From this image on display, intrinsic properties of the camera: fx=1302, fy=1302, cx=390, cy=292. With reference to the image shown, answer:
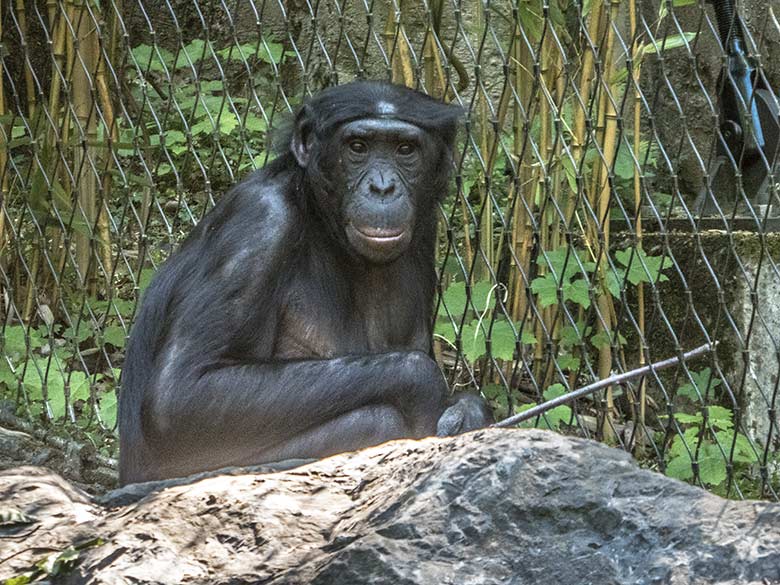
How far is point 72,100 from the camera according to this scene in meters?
6.96

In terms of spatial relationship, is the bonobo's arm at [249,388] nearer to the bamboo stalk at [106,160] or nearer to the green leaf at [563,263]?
the green leaf at [563,263]

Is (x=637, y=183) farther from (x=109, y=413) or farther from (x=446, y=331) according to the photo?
(x=109, y=413)

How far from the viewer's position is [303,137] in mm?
4637

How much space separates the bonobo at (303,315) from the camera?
4.19m

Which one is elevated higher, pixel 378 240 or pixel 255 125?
pixel 255 125

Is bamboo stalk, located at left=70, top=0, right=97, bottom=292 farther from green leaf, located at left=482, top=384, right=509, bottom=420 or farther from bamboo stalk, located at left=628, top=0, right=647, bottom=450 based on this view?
bamboo stalk, located at left=628, top=0, right=647, bottom=450

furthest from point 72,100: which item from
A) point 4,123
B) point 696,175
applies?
point 696,175

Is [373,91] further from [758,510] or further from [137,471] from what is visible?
[758,510]

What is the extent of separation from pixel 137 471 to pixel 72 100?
320cm

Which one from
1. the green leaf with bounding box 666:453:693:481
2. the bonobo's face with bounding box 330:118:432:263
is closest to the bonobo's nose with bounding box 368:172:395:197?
the bonobo's face with bounding box 330:118:432:263

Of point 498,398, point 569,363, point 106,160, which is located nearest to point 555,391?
point 569,363

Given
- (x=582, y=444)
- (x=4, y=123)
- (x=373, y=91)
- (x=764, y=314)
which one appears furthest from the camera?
(x=4, y=123)

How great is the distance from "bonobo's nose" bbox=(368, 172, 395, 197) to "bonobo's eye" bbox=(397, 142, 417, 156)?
0.75 ft

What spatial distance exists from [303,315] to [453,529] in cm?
209
